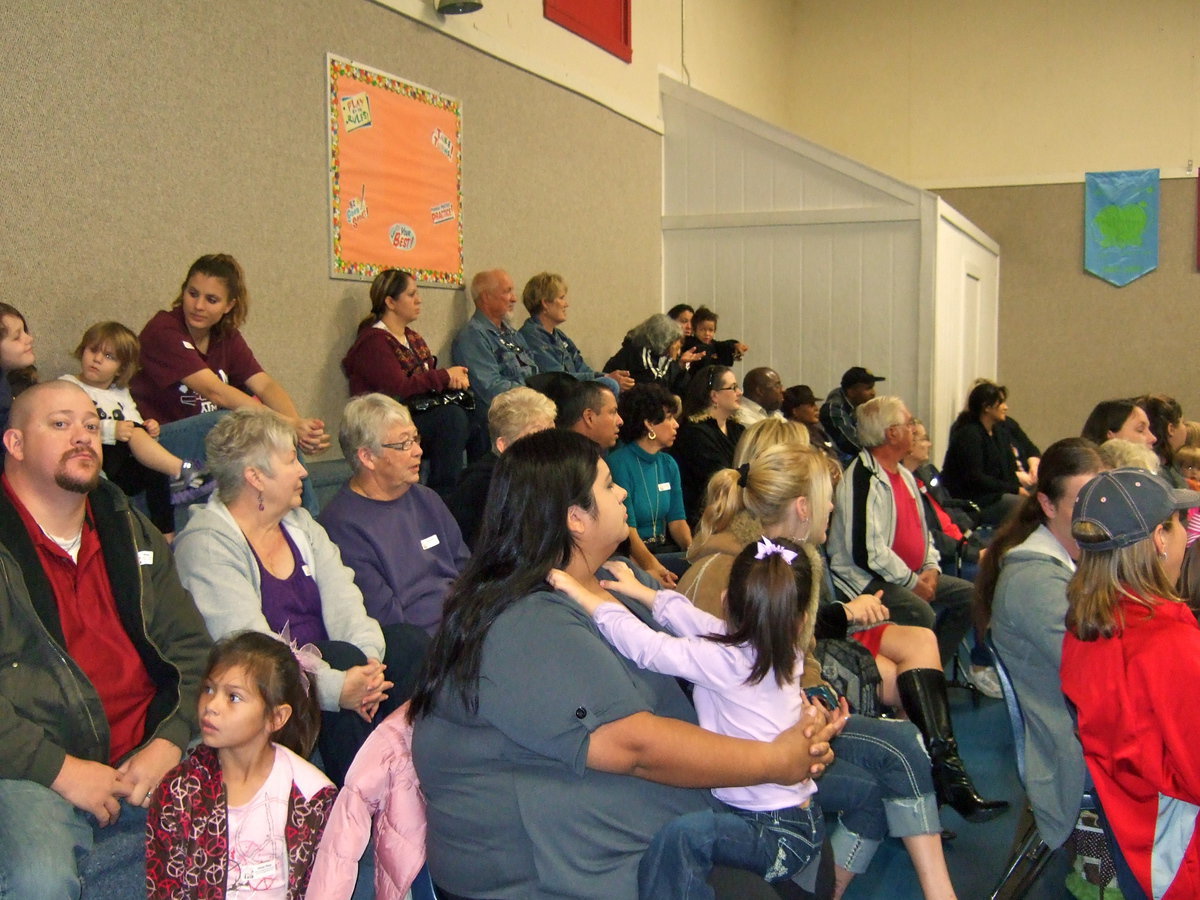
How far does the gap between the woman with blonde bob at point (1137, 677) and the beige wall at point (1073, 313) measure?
8.28m

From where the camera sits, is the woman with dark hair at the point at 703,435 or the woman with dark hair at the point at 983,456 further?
the woman with dark hair at the point at 983,456

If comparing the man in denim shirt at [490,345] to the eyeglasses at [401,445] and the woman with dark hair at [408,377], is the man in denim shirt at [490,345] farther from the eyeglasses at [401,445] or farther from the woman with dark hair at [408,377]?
the eyeglasses at [401,445]

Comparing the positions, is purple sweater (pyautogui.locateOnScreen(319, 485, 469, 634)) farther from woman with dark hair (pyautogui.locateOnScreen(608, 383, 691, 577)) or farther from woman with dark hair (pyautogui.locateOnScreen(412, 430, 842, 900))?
woman with dark hair (pyautogui.locateOnScreen(608, 383, 691, 577))

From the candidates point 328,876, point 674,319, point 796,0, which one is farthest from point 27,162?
point 796,0

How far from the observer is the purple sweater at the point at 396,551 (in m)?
2.84

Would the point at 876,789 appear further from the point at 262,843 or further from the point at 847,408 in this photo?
the point at 847,408

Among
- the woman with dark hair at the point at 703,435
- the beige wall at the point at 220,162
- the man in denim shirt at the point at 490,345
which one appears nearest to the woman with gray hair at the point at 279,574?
the beige wall at the point at 220,162

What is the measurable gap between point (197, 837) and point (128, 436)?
1.51 m

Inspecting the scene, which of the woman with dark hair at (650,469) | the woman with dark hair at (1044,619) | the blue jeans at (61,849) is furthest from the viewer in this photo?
the woman with dark hair at (650,469)

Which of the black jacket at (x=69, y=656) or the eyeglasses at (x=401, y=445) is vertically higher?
the eyeglasses at (x=401, y=445)

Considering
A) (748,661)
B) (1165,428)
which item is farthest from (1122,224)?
(748,661)

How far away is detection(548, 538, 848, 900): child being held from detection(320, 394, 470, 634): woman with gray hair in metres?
1.03

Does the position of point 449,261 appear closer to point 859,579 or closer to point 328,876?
point 859,579

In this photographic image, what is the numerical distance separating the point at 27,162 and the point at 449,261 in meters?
2.32
